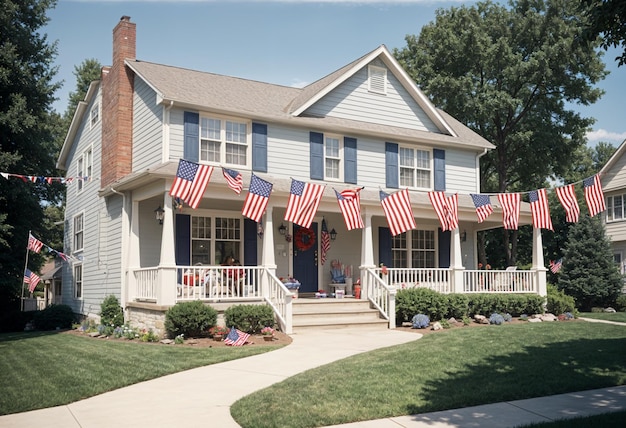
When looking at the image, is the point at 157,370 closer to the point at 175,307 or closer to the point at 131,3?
the point at 175,307

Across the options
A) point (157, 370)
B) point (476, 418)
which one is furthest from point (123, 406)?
point (476, 418)

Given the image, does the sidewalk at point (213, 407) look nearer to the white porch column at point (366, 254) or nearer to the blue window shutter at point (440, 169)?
the white porch column at point (366, 254)

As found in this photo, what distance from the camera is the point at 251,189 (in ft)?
48.1

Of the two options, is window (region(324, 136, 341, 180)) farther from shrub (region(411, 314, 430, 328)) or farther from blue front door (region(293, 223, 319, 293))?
shrub (region(411, 314, 430, 328))

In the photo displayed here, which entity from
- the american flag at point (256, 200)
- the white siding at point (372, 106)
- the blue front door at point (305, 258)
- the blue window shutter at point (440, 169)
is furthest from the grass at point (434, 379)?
the white siding at point (372, 106)

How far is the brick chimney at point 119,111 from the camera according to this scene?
18375 millimetres

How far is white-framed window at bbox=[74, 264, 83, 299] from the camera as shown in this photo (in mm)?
21703

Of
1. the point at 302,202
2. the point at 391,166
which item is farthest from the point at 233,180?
the point at 391,166

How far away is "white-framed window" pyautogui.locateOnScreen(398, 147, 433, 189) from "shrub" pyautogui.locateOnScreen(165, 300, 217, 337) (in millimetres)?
9000

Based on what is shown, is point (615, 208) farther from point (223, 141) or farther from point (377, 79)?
point (223, 141)

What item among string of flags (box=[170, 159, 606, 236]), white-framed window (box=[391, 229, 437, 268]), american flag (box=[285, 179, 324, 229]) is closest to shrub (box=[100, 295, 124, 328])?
string of flags (box=[170, 159, 606, 236])

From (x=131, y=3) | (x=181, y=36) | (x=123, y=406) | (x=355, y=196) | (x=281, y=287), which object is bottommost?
(x=123, y=406)

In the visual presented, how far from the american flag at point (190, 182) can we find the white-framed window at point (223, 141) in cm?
269

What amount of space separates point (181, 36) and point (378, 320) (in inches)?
388
